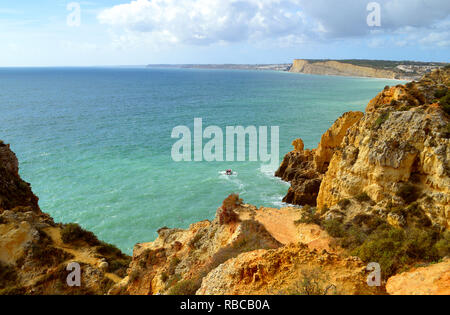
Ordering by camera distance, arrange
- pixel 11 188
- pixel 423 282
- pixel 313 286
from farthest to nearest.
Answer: pixel 11 188 → pixel 423 282 → pixel 313 286

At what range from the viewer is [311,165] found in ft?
102

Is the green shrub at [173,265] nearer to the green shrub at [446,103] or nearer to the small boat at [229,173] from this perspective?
the green shrub at [446,103]

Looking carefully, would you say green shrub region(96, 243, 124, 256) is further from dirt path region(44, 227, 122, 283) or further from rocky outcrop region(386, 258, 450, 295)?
rocky outcrop region(386, 258, 450, 295)

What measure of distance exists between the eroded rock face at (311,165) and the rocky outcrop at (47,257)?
16.6m

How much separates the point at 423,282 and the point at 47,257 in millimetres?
14572

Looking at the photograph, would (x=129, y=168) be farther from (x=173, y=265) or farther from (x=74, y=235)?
(x=173, y=265)

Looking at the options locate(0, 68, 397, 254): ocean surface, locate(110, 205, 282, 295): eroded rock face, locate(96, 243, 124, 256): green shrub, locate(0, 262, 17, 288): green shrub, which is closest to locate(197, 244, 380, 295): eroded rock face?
locate(110, 205, 282, 295): eroded rock face

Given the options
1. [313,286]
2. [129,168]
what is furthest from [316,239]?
[129,168]

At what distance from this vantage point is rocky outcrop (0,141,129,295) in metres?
12.5

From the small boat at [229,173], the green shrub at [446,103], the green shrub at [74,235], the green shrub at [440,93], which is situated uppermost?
the green shrub at [440,93]

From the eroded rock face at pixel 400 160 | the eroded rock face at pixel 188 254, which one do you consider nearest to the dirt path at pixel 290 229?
the eroded rock face at pixel 188 254

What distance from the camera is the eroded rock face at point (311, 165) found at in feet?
89.7
